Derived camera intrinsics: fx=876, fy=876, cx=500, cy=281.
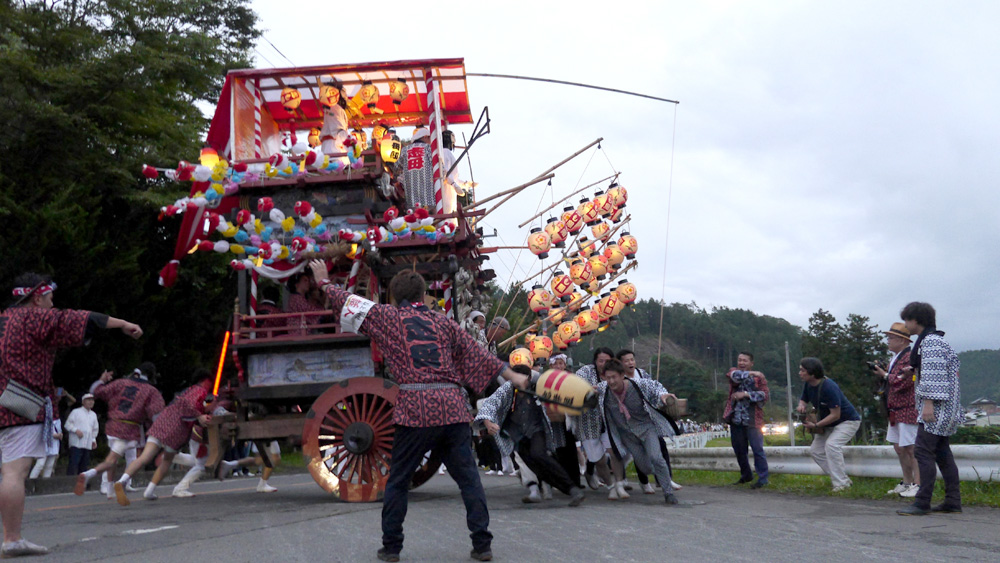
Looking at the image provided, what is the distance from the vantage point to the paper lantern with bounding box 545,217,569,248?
23.4m

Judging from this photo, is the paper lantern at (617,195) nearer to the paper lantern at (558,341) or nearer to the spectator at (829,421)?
the paper lantern at (558,341)

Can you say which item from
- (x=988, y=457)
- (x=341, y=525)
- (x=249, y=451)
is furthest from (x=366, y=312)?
(x=249, y=451)

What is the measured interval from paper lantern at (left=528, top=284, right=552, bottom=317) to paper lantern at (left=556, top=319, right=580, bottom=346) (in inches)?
26.6

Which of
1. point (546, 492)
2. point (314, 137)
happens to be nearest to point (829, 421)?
point (546, 492)

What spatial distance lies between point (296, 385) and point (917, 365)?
6.05 meters

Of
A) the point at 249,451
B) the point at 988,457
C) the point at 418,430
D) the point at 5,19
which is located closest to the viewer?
the point at 418,430

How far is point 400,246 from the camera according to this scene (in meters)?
9.49

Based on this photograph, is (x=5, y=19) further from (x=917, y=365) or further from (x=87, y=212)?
(x=917, y=365)

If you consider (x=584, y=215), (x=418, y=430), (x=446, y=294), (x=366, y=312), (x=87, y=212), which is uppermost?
(x=584, y=215)

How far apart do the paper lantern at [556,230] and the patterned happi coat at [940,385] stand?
16003mm

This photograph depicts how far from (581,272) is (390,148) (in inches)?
510

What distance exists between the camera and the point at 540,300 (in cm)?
2356

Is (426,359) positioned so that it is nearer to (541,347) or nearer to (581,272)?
(541,347)

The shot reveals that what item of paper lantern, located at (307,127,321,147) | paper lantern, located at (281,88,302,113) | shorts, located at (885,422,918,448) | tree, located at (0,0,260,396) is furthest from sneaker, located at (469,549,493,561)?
tree, located at (0,0,260,396)
